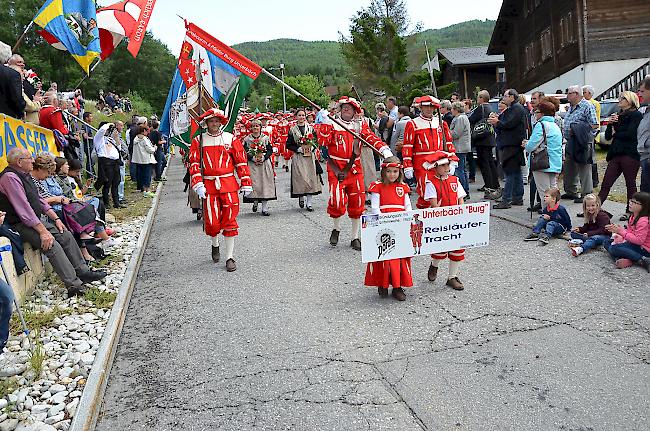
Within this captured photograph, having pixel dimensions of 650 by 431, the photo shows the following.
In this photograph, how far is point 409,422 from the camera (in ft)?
12.6

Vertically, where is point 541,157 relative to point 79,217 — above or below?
above

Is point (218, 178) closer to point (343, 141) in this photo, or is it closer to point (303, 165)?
point (343, 141)

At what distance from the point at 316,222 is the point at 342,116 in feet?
10.5

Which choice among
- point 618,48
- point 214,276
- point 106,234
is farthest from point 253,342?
point 618,48

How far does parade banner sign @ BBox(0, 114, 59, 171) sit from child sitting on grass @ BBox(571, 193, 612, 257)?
7193 millimetres

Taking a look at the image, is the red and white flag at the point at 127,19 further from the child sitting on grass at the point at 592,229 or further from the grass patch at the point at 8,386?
the child sitting on grass at the point at 592,229

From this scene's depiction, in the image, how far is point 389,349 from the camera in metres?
5.04

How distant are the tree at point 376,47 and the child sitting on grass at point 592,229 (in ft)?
147

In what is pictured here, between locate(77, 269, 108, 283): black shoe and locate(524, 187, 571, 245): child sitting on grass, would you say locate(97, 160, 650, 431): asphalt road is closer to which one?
locate(524, 187, 571, 245): child sitting on grass

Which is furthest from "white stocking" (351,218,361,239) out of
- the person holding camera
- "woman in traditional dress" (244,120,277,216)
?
the person holding camera

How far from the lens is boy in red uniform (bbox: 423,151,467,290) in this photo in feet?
21.8

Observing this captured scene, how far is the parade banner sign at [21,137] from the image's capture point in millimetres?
7562

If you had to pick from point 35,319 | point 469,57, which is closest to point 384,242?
point 35,319

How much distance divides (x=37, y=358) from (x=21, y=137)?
Answer: 4348 mm
